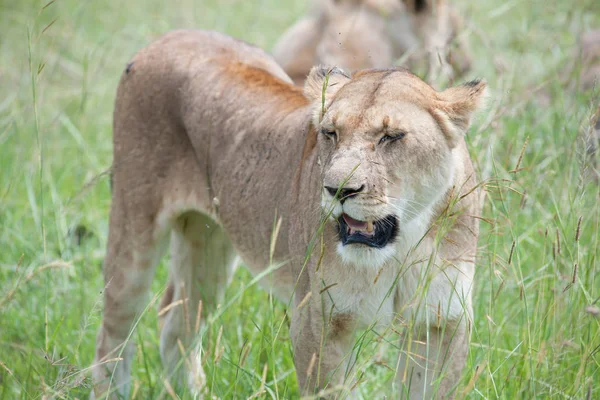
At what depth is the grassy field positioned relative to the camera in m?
2.73

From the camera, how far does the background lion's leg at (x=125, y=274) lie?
145 inches

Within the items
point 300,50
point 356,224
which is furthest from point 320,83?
point 300,50

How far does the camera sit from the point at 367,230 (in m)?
2.47

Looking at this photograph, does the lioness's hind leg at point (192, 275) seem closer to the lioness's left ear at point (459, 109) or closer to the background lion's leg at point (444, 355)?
the background lion's leg at point (444, 355)

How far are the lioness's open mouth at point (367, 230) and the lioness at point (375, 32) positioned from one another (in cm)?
333

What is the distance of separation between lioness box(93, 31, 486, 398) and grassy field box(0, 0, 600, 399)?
11 cm

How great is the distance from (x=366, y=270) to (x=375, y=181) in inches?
14.7

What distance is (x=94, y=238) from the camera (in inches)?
201

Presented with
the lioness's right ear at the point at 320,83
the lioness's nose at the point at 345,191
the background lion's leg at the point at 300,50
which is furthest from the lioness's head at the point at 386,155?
the background lion's leg at the point at 300,50

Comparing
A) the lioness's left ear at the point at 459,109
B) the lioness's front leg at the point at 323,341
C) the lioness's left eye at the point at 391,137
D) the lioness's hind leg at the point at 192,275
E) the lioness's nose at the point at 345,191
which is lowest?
the lioness's hind leg at the point at 192,275

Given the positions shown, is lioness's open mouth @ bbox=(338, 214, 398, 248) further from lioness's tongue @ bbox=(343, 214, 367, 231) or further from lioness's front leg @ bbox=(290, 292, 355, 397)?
lioness's front leg @ bbox=(290, 292, 355, 397)

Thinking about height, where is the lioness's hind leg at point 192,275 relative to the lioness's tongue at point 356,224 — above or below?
below

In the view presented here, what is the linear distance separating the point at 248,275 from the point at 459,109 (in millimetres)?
2091

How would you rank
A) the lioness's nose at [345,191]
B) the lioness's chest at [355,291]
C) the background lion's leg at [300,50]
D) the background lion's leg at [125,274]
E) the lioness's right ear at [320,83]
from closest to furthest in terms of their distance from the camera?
the lioness's nose at [345,191], the lioness's chest at [355,291], the lioness's right ear at [320,83], the background lion's leg at [125,274], the background lion's leg at [300,50]
